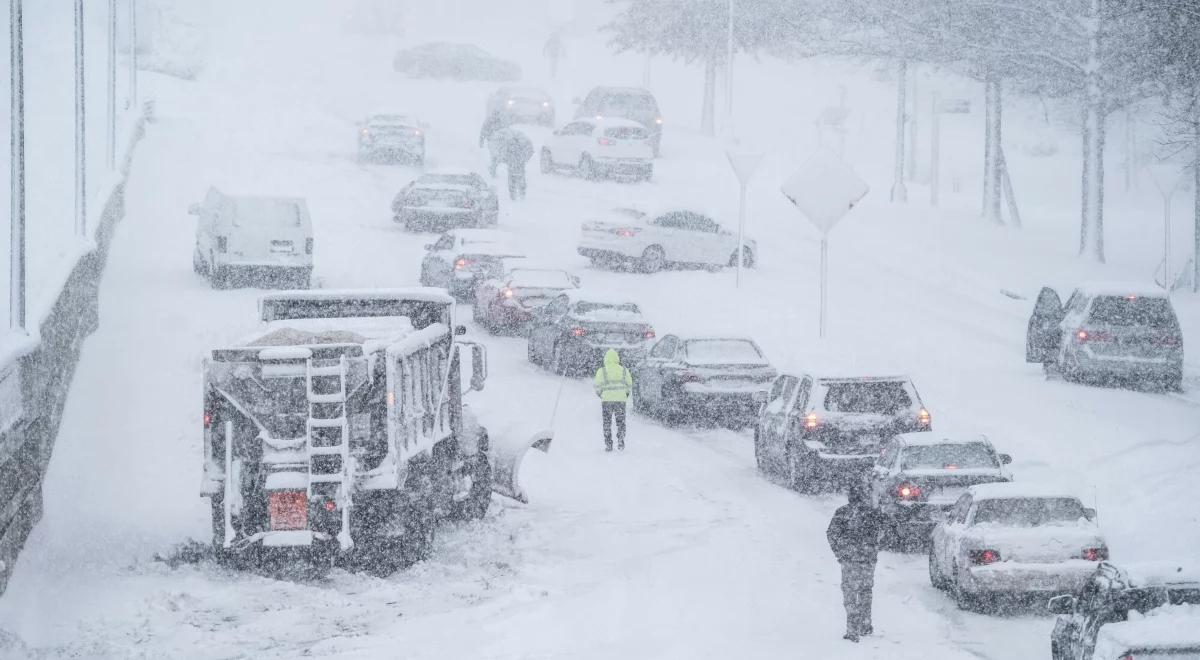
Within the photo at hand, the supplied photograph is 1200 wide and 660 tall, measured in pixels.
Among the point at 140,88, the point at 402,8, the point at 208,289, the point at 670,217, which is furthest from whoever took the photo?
the point at 402,8

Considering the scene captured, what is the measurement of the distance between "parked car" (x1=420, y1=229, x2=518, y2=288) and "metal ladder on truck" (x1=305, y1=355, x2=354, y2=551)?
17.2 metres

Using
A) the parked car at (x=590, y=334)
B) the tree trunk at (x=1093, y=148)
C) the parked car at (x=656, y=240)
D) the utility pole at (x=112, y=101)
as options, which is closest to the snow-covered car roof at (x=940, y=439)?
the parked car at (x=590, y=334)

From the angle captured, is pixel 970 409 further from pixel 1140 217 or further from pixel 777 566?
pixel 1140 217

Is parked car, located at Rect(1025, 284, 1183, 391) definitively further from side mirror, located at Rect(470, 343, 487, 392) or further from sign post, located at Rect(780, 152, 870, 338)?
side mirror, located at Rect(470, 343, 487, 392)

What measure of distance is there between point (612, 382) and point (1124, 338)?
8899mm

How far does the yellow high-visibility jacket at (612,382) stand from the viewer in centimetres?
2064

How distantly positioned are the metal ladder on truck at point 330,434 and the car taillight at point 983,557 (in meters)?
5.15

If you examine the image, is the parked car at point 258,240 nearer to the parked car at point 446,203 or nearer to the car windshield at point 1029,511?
the parked car at point 446,203

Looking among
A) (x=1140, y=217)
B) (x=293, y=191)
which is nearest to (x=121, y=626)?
(x=293, y=191)

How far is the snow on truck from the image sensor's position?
12609 millimetres

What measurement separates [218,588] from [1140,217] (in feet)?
199

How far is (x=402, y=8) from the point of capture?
304 feet

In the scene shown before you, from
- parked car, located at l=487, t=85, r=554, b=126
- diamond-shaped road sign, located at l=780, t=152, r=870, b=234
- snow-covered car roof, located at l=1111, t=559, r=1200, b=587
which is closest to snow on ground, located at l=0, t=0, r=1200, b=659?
snow-covered car roof, located at l=1111, t=559, r=1200, b=587

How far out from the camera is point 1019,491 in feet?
43.2
